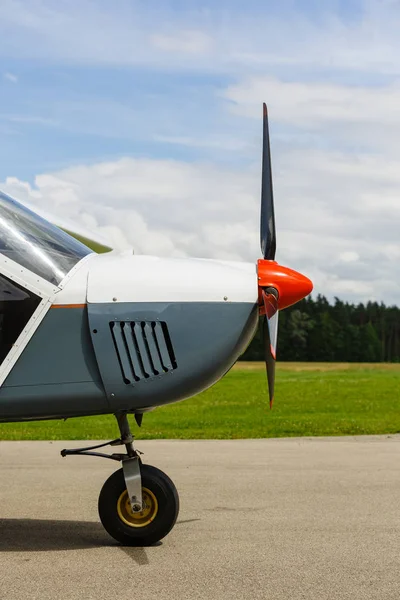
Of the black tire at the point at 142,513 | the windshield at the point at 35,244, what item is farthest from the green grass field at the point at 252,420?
the windshield at the point at 35,244

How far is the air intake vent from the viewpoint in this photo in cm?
596

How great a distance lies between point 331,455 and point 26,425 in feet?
24.9

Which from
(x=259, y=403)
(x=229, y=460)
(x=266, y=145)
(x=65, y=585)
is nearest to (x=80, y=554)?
(x=65, y=585)

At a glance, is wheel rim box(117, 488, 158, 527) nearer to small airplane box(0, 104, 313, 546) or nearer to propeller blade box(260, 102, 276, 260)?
small airplane box(0, 104, 313, 546)

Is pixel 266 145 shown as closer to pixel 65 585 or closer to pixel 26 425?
pixel 65 585

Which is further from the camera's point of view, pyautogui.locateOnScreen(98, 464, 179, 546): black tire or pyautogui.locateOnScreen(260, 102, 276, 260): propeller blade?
Result: pyautogui.locateOnScreen(260, 102, 276, 260): propeller blade

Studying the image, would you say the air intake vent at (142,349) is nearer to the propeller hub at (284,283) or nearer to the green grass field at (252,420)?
→ the propeller hub at (284,283)

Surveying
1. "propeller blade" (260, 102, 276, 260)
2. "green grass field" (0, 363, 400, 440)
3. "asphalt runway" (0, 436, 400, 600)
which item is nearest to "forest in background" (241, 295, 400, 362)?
"green grass field" (0, 363, 400, 440)

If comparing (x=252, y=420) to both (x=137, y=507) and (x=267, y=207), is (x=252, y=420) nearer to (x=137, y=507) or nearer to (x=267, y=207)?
(x=267, y=207)

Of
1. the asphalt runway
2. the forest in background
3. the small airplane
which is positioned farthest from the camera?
the forest in background

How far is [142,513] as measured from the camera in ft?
20.3

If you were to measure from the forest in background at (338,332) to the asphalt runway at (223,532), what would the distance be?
105 metres

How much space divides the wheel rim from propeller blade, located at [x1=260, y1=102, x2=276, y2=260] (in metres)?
1.80

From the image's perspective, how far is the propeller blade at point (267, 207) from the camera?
6.49 metres
